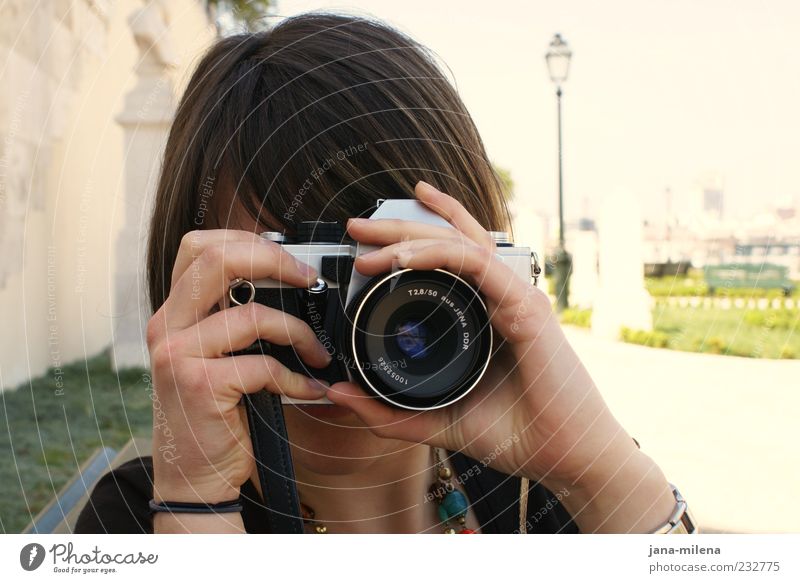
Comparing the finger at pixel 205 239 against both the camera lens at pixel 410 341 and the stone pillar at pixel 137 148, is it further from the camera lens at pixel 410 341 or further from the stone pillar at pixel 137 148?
the stone pillar at pixel 137 148

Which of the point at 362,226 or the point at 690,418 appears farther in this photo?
→ the point at 690,418

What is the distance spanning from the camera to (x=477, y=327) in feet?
1.69

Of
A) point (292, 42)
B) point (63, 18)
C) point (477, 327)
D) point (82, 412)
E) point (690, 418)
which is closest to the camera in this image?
point (477, 327)

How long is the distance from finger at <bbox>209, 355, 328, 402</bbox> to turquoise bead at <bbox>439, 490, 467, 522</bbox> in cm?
24

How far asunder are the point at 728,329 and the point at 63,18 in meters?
1.78

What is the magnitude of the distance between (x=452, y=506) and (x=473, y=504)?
2 centimetres

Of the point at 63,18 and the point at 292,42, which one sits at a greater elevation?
the point at 63,18

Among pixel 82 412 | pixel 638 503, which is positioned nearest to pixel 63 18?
pixel 82 412

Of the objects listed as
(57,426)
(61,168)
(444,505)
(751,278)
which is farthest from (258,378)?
(61,168)

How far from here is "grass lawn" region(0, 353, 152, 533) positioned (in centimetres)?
133

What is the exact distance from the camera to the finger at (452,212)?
0.54 m

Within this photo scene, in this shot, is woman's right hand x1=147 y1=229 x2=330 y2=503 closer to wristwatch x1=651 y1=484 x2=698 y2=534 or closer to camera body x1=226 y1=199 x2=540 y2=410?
camera body x1=226 y1=199 x2=540 y2=410

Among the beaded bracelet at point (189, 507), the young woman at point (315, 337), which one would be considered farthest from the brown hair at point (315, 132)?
the beaded bracelet at point (189, 507)

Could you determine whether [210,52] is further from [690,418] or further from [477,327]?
[690,418]
